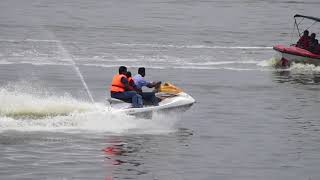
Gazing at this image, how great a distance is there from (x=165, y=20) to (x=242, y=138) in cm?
4826

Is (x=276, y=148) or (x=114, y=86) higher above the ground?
(x=114, y=86)

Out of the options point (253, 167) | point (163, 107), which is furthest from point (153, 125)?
point (253, 167)

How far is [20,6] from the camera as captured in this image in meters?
86.7

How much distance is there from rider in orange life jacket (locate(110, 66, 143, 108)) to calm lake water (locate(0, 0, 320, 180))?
0.51 meters

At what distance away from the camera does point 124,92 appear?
25.7 meters

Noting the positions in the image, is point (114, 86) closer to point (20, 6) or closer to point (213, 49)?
point (213, 49)

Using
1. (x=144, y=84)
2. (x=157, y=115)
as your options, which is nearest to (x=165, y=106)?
(x=157, y=115)

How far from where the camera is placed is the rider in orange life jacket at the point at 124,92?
25.7 meters

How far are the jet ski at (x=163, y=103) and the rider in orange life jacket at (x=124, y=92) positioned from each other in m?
0.14

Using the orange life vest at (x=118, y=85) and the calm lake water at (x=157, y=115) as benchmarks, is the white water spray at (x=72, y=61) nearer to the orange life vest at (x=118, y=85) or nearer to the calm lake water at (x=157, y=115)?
the calm lake water at (x=157, y=115)

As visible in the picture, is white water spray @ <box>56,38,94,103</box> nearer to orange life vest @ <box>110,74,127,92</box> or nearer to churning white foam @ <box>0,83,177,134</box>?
churning white foam @ <box>0,83,177,134</box>

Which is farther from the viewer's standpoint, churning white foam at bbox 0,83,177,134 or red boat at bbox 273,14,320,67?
red boat at bbox 273,14,320,67

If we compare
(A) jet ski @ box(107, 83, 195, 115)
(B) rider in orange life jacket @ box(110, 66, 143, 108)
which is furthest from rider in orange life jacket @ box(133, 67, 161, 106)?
(B) rider in orange life jacket @ box(110, 66, 143, 108)

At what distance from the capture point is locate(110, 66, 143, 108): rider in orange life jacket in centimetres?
2567
